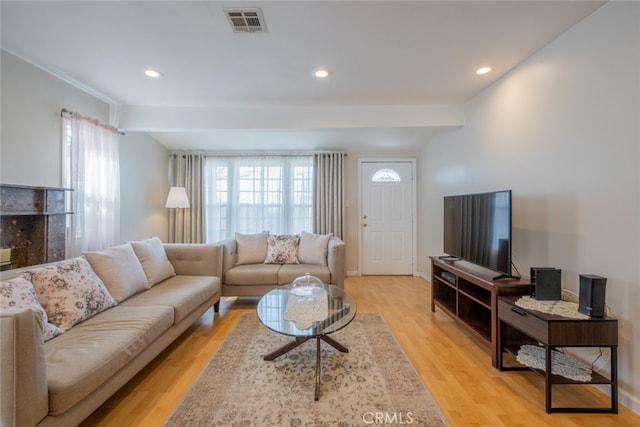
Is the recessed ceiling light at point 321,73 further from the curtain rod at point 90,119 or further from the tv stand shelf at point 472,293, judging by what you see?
the curtain rod at point 90,119

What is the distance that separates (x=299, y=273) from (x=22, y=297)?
2166mm

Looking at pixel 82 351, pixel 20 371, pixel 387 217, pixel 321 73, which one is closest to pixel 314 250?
pixel 387 217

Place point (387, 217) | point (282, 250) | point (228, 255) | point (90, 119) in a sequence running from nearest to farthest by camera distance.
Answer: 1. point (90, 119)
2. point (228, 255)
3. point (282, 250)
4. point (387, 217)

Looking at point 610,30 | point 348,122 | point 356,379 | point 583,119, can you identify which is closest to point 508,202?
point 583,119

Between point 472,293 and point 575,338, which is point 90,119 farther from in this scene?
point 575,338

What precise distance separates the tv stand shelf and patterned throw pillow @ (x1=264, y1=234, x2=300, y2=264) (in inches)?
67.5

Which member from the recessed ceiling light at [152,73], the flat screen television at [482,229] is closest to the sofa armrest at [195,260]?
the recessed ceiling light at [152,73]

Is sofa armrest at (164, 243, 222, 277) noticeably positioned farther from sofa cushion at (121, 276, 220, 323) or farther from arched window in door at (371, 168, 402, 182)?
arched window in door at (371, 168, 402, 182)

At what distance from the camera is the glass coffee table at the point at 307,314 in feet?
5.78

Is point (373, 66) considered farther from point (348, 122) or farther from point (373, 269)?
point (373, 269)

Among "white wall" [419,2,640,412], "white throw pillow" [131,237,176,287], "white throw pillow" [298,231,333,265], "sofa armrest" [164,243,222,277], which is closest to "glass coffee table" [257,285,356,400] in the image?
"sofa armrest" [164,243,222,277]

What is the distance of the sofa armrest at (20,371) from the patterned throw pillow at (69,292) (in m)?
0.62

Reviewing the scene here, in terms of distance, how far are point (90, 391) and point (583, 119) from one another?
10.6ft

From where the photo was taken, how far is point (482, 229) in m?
2.36
